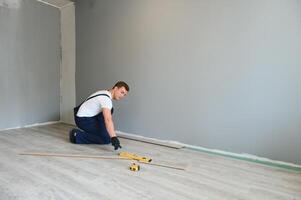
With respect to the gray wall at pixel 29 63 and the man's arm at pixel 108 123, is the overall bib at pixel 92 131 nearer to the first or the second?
the man's arm at pixel 108 123

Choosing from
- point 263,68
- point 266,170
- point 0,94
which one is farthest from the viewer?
point 0,94

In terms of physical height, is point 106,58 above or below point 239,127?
above

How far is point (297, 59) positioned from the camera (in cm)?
228

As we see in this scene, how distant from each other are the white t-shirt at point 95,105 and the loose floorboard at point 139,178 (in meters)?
0.45

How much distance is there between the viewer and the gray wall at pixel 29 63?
3773 mm

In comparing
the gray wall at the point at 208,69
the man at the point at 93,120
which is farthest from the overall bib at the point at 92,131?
the gray wall at the point at 208,69

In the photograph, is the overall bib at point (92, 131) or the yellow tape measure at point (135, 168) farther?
the overall bib at point (92, 131)

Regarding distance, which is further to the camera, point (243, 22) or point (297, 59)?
point (243, 22)

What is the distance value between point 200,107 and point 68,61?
275cm

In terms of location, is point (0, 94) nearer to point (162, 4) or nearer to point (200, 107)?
point (162, 4)

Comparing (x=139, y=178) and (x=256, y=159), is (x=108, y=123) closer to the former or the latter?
(x=139, y=178)

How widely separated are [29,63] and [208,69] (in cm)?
299

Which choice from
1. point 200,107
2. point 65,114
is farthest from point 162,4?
point 65,114

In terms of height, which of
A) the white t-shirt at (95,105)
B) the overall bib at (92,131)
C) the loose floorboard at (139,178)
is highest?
the white t-shirt at (95,105)
